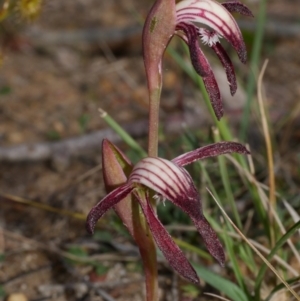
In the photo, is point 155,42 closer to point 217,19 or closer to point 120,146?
point 217,19

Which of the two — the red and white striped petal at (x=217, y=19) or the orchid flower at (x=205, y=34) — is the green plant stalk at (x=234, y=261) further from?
the red and white striped petal at (x=217, y=19)

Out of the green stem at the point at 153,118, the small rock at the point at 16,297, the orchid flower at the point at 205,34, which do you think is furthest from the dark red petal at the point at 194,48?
the small rock at the point at 16,297

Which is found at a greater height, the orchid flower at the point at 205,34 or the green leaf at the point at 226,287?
the orchid flower at the point at 205,34

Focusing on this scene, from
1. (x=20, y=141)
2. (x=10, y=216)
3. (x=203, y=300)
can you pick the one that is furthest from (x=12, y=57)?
(x=203, y=300)

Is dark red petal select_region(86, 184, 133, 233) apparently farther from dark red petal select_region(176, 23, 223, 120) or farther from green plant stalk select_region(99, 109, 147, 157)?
green plant stalk select_region(99, 109, 147, 157)

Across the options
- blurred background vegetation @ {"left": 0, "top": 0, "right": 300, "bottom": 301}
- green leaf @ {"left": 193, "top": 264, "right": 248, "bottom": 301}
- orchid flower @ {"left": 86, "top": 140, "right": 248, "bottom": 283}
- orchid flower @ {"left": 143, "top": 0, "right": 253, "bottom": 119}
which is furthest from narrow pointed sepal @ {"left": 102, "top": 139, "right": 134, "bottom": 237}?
green leaf @ {"left": 193, "top": 264, "right": 248, "bottom": 301}

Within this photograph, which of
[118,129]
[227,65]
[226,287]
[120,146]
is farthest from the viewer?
[120,146]

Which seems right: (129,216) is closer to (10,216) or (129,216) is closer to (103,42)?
(10,216)

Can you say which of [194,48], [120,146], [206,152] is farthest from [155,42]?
[120,146]
